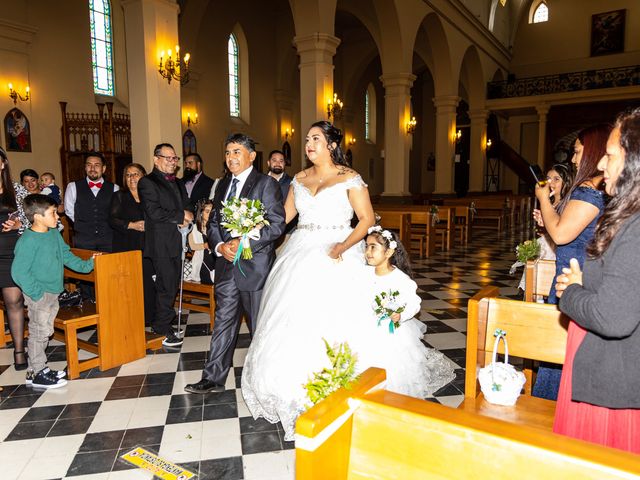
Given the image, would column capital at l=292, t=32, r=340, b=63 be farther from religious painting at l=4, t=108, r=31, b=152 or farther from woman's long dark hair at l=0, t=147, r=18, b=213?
woman's long dark hair at l=0, t=147, r=18, b=213

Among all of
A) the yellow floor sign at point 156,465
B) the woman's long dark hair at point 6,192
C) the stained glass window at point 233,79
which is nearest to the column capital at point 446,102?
the stained glass window at point 233,79

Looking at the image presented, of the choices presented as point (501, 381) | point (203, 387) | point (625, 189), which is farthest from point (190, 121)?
point (625, 189)

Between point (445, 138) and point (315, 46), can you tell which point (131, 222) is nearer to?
point (315, 46)

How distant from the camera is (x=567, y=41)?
943 inches

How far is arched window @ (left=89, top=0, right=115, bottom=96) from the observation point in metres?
13.3

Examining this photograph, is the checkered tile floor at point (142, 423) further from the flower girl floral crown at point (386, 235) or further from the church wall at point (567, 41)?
the church wall at point (567, 41)

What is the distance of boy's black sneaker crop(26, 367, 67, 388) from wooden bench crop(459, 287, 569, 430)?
3197 millimetres

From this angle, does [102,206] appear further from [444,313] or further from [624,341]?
[624,341]

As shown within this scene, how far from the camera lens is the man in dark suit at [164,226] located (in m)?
4.84

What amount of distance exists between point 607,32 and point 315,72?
1966 centimetres

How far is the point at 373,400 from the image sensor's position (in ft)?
4.55

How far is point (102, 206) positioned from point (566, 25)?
25.6 metres

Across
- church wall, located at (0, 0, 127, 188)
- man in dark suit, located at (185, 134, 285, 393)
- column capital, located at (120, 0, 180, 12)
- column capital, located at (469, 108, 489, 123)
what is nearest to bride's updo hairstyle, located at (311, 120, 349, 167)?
man in dark suit, located at (185, 134, 285, 393)

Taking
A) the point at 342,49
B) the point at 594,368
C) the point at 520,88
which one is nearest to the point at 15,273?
the point at 594,368
